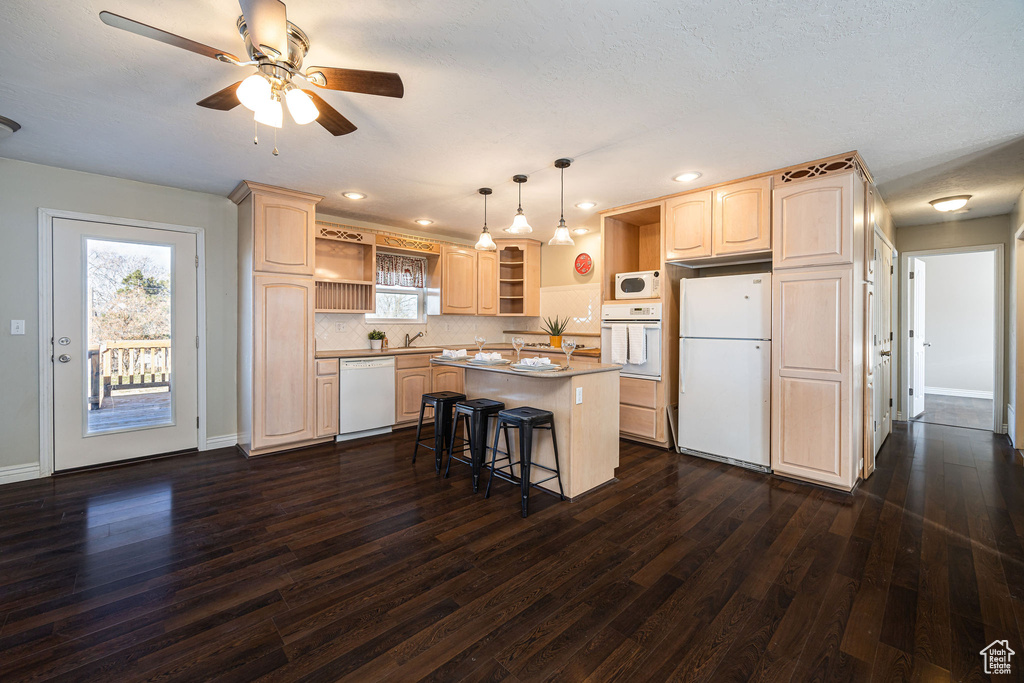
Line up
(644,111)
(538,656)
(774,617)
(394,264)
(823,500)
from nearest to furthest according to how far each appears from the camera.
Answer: (538,656) < (774,617) < (644,111) < (823,500) < (394,264)

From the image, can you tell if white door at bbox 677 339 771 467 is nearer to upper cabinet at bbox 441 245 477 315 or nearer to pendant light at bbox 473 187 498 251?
pendant light at bbox 473 187 498 251

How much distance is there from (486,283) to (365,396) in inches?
91.1

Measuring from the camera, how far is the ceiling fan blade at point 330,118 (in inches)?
79.2

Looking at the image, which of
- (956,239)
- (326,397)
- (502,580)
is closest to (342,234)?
(326,397)

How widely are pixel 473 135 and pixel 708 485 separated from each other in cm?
305

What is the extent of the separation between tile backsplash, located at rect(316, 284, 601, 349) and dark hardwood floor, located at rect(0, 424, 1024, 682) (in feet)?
6.57

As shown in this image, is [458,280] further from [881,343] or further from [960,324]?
[960,324]

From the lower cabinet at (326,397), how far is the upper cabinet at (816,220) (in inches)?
163

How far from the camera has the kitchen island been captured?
2986 millimetres

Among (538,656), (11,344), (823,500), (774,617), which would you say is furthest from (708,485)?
(11,344)

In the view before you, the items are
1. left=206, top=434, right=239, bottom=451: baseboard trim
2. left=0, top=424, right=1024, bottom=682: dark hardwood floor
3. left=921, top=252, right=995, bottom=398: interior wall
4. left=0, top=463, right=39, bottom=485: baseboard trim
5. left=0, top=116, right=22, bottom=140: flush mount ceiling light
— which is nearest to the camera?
left=0, top=424, right=1024, bottom=682: dark hardwood floor

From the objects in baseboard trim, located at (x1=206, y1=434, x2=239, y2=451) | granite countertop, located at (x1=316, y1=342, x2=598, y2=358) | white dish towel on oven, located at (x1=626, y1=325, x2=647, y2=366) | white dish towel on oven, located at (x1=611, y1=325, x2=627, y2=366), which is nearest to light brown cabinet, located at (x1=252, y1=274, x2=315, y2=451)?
granite countertop, located at (x1=316, y1=342, x2=598, y2=358)

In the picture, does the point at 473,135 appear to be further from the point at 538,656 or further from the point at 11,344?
the point at 11,344

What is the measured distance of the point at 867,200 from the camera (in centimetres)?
332
